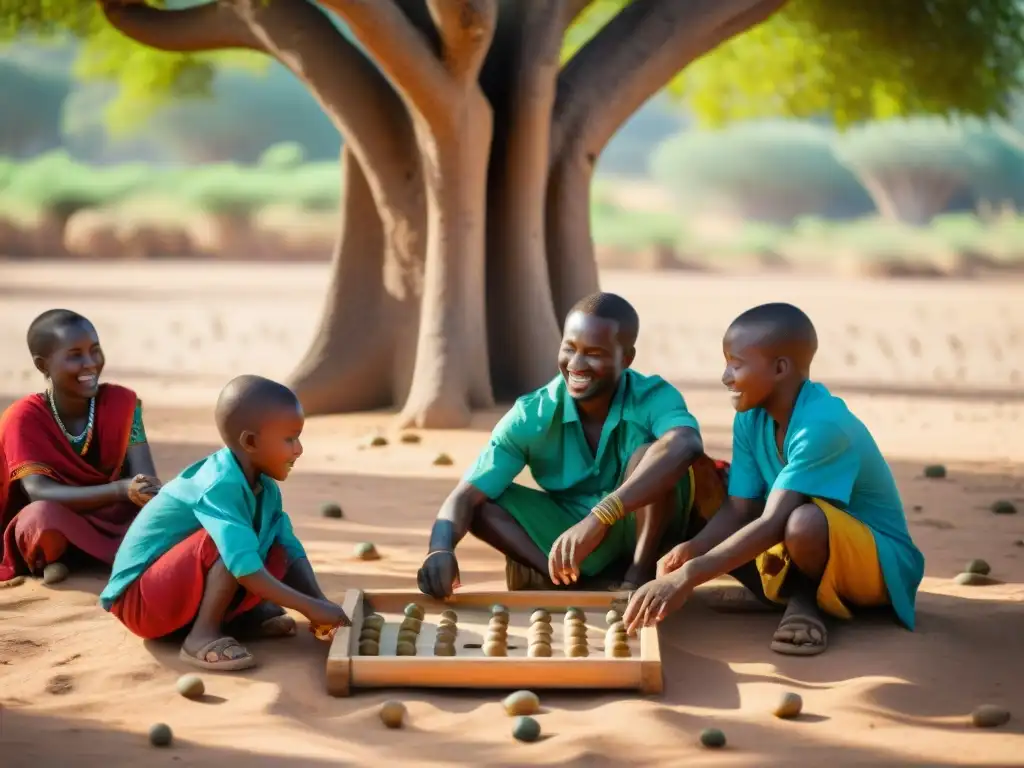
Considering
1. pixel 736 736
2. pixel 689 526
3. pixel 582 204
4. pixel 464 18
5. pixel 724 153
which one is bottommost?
pixel 736 736

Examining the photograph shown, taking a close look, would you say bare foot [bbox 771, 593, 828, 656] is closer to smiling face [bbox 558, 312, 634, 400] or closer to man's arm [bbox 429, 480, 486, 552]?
smiling face [bbox 558, 312, 634, 400]

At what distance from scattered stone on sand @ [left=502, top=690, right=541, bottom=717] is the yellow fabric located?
1.16 m

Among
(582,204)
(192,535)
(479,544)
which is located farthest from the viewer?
(582,204)

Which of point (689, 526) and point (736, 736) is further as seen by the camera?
point (689, 526)

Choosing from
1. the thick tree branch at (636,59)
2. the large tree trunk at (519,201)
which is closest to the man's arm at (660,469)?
the large tree trunk at (519,201)

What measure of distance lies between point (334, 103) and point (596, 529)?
594 cm

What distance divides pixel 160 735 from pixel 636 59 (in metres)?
7.55

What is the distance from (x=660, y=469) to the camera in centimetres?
504

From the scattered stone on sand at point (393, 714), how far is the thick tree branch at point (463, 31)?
553 centimetres

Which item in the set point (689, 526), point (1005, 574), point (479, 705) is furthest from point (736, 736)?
point (1005, 574)

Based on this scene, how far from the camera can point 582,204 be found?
35.7 ft

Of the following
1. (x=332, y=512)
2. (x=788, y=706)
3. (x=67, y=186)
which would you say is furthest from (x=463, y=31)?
(x=67, y=186)

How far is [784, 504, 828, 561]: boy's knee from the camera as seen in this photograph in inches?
186

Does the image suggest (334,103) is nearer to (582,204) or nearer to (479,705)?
(582,204)
